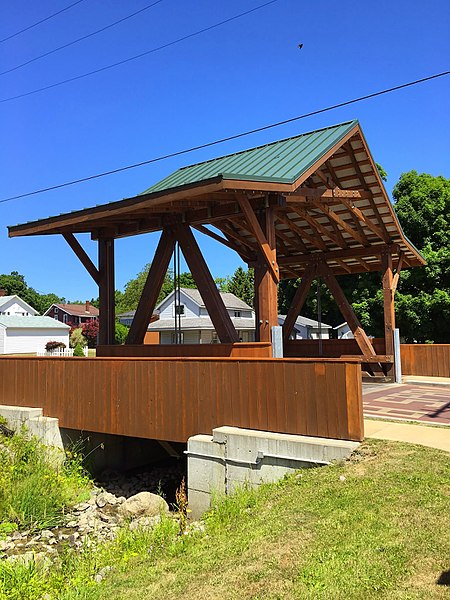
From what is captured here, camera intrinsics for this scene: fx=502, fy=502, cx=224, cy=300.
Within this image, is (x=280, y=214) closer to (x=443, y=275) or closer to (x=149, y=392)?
(x=149, y=392)

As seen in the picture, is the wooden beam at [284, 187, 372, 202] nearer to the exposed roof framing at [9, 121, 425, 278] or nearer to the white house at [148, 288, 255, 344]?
the exposed roof framing at [9, 121, 425, 278]

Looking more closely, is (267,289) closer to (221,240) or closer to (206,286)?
(206,286)

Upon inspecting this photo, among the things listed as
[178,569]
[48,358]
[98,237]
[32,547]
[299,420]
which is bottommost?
[32,547]

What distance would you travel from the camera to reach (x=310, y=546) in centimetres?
435

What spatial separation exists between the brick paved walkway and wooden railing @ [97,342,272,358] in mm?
2220

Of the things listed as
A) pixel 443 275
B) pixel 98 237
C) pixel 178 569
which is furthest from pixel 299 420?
pixel 443 275

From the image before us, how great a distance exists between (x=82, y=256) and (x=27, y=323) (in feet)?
111

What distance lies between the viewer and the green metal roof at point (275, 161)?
28.7 feet

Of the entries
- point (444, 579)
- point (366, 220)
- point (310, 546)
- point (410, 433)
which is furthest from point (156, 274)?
point (444, 579)

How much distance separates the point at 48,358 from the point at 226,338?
12.7 ft

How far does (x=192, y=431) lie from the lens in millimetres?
8117

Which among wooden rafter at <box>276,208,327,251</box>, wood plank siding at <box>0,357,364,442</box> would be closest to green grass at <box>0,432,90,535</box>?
wood plank siding at <box>0,357,364,442</box>

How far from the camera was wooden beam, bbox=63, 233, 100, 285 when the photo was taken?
11.8 m

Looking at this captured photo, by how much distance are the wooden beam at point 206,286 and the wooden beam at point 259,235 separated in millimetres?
1339
